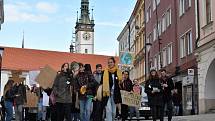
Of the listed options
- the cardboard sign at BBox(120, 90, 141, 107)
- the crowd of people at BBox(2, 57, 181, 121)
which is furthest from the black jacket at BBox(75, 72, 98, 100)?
the cardboard sign at BBox(120, 90, 141, 107)

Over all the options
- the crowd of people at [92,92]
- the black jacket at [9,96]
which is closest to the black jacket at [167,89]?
the crowd of people at [92,92]

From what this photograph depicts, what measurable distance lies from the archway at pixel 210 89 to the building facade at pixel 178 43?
3.34ft

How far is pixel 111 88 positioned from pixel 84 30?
380 feet

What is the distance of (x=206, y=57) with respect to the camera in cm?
2502

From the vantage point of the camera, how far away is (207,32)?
2536 centimetres

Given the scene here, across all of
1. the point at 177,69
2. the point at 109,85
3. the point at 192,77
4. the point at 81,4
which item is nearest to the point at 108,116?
the point at 109,85

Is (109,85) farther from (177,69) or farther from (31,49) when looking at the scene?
(31,49)

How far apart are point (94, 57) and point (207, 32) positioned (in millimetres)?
85443

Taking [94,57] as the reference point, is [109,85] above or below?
below

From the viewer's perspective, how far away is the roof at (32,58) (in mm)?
95100

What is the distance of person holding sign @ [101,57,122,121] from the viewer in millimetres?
11977

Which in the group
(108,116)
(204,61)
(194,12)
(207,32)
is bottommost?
(108,116)

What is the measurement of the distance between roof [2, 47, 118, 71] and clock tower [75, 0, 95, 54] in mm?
18404

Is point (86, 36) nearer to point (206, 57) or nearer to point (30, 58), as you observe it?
point (30, 58)
